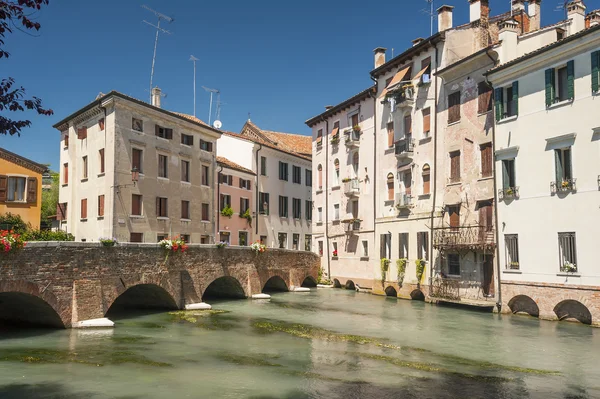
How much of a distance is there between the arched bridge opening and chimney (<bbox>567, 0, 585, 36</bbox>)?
29734 mm

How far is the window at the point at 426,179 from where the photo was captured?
36.2 m

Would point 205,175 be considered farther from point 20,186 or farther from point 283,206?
point 20,186

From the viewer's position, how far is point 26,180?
4166cm

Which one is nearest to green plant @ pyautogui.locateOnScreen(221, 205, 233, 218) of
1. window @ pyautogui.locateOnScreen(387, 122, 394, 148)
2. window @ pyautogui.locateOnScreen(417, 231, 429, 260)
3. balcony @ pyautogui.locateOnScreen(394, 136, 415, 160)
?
window @ pyautogui.locateOnScreen(387, 122, 394, 148)

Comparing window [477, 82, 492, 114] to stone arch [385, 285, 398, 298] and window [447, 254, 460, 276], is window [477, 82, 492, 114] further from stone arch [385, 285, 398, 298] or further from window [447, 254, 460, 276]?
stone arch [385, 285, 398, 298]

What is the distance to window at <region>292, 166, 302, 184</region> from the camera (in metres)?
58.4

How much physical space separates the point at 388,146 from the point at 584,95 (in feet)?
56.0

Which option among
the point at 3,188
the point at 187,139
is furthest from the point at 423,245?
the point at 3,188

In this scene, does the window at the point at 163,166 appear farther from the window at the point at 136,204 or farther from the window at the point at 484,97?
the window at the point at 484,97

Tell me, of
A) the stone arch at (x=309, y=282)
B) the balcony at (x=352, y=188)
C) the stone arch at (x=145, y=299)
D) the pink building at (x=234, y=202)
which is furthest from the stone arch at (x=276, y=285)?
the stone arch at (x=145, y=299)

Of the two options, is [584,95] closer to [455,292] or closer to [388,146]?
[455,292]

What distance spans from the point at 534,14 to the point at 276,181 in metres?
29.3

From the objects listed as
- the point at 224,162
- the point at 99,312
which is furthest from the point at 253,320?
the point at 224,162

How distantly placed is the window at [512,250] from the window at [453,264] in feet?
14.0
